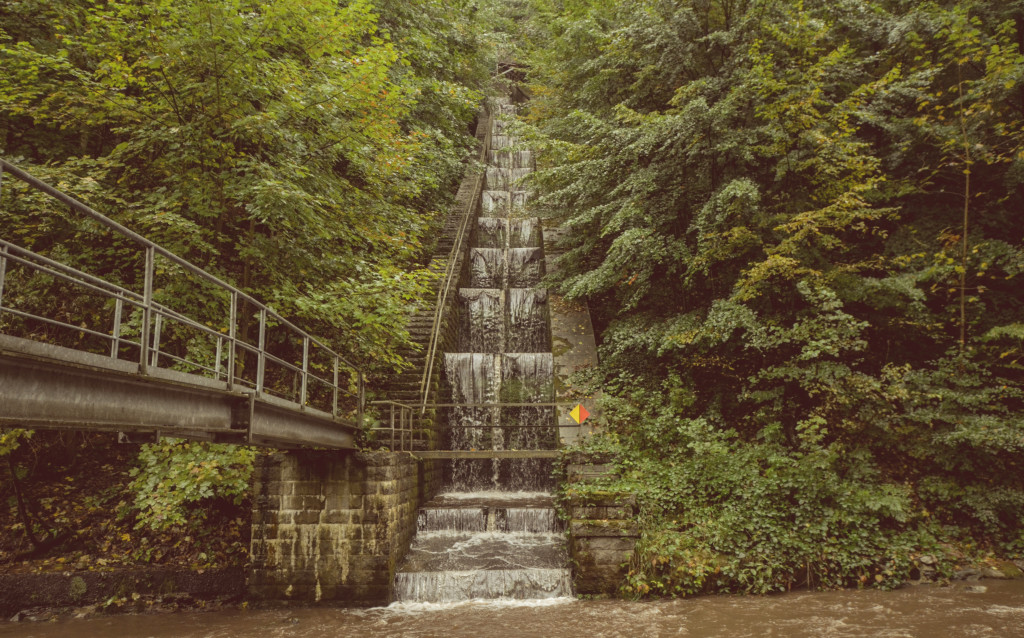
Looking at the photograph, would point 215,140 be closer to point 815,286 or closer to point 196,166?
point 196,166

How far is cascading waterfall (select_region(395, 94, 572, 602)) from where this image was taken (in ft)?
28.1

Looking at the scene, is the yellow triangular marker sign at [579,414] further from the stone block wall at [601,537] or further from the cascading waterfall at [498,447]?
the stone block wall at [601,537]

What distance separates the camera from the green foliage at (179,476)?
774 cm

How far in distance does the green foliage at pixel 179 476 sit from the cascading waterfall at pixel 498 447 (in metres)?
2.94

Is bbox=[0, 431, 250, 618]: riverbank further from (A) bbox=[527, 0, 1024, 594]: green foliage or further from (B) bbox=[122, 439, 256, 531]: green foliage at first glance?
(A) bbox=[527, 0, 1024, 594]: green foliage

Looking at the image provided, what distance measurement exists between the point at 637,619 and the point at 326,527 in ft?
15.3

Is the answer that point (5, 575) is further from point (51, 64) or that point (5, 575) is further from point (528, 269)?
point (528, 269)

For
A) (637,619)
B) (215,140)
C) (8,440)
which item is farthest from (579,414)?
(8,440)

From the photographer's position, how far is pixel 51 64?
694cm

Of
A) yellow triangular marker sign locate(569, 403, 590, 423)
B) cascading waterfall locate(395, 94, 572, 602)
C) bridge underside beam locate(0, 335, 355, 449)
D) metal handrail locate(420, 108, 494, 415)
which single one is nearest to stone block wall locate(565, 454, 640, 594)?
cascading waterfall locate(395, 94, 572, 602)

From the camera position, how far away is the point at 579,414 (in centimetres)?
1059

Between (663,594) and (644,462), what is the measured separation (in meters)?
2.28

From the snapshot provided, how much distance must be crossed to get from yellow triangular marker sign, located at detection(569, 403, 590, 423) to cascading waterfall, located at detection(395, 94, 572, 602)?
3.85 ft

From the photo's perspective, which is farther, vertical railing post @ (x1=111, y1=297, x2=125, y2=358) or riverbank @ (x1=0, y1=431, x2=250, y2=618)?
riverbank @ (x1=0, y1=431, x2=250, y2=618)
